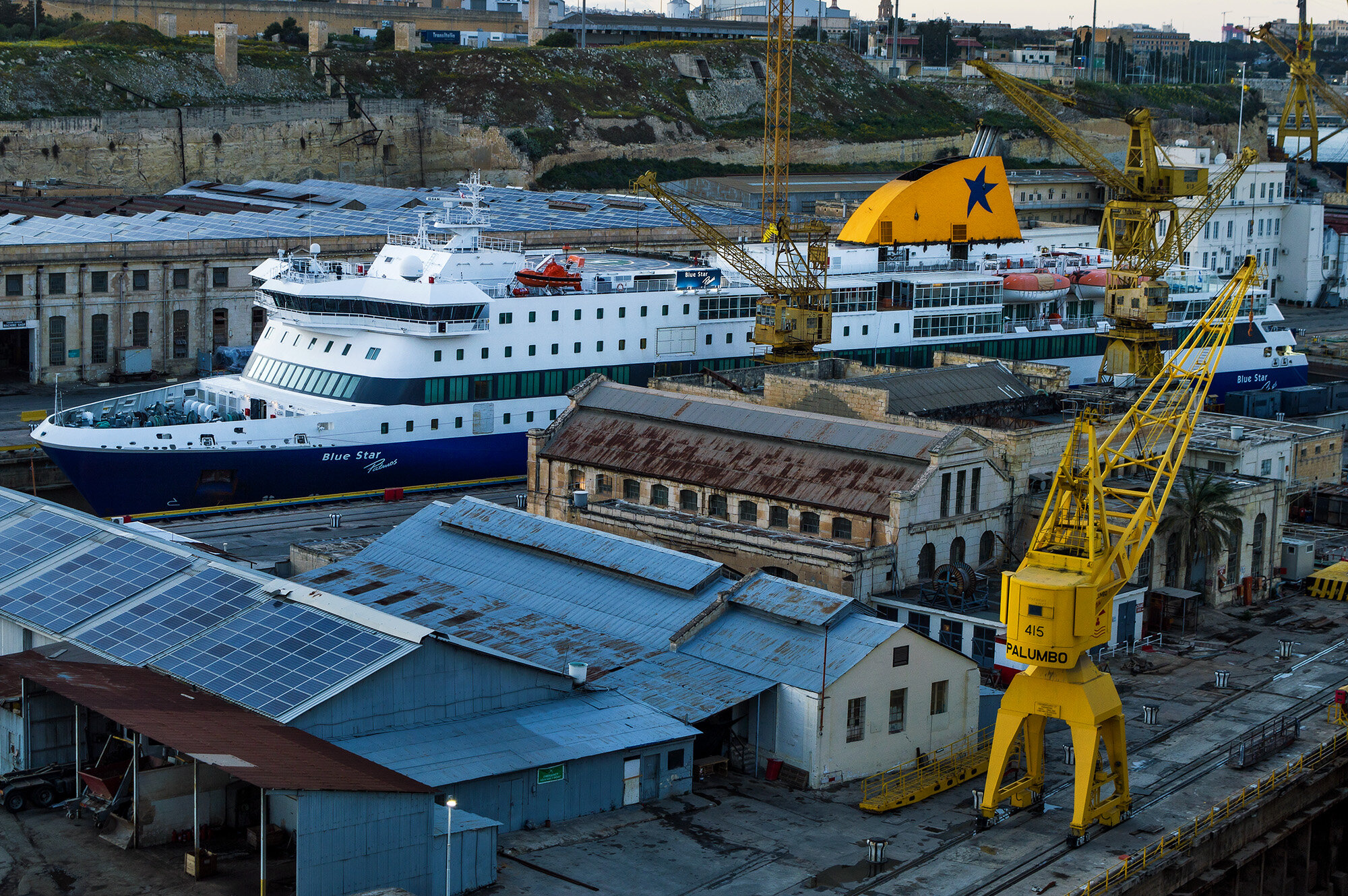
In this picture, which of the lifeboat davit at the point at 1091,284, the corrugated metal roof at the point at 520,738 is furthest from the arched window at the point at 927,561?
the lifeboat davit at the point at 1091,284

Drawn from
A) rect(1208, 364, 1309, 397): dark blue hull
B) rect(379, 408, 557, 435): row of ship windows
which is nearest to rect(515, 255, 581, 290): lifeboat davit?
rect(379, 408, 557, 435): row of ship windows

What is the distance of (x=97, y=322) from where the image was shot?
89938 mm

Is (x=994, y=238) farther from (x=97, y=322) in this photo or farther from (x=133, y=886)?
(x=133, y=886)

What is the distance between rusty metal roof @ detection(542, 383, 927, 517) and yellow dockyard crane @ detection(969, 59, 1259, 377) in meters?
34.2

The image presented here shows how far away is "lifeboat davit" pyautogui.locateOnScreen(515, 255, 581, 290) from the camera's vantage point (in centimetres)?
7462

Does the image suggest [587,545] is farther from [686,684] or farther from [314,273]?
[314,273]

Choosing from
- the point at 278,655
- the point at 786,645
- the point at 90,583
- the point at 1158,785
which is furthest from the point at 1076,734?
the point at 90,583

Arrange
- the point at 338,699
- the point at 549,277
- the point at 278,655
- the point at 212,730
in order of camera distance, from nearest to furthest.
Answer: the point at 212,730 → the point at 338,699 → the point at 278,655 → the point at 549,277

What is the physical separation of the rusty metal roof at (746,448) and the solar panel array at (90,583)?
18.1 m

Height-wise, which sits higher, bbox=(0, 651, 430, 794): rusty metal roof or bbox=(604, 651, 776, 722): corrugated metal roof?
bbox=(0, 651, 430, 794): rusty metal roof

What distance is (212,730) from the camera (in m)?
33.0

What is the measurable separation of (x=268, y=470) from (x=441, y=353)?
351 inches

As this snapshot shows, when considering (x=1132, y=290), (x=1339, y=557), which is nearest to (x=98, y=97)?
(x=1132, y=290)

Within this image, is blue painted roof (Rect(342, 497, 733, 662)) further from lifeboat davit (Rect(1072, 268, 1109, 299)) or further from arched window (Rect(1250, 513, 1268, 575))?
lifeboat davit (Rect(1072, 268, 1109, 299))
